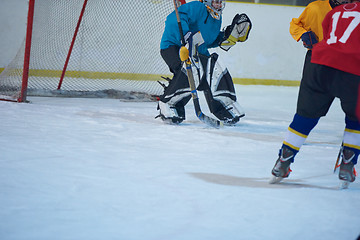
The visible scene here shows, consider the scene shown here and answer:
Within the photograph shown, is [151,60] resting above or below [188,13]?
below

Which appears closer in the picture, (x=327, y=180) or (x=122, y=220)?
(x=122, y=220)

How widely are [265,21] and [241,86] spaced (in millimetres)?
986

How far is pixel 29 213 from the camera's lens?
135 cm

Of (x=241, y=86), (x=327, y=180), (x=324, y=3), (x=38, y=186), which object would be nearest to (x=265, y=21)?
(x=241, y=86)

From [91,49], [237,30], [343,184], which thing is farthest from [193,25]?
[91,49]

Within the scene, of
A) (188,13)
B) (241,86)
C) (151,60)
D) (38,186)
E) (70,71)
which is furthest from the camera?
(241,86)

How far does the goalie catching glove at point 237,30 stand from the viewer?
335 centimetres

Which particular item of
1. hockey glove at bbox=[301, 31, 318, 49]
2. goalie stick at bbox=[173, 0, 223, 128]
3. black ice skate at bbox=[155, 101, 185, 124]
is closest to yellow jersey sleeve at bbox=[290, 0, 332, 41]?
hockey glove at bbox=[301, 31, 318, 49]

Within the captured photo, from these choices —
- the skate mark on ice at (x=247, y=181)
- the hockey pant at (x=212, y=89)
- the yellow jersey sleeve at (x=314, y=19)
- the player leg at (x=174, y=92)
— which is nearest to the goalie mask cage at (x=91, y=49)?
the hockey pant at (x=212, y=89)

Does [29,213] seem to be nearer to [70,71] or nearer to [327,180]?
[327,180]

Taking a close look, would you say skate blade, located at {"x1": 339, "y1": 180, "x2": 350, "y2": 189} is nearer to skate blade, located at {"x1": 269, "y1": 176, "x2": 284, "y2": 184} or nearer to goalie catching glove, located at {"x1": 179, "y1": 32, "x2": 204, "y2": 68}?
skate blade, located at {"x1": 269, "y1": 176, "x2": 284, "y2": 184}

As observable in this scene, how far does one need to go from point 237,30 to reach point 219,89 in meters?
0.41

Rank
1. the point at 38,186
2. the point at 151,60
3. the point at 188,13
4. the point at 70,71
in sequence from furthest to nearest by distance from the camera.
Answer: the point at 70,71 < the point at 151,60 < the point at 188,13 < the point at 38,186

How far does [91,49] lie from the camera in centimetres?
534
